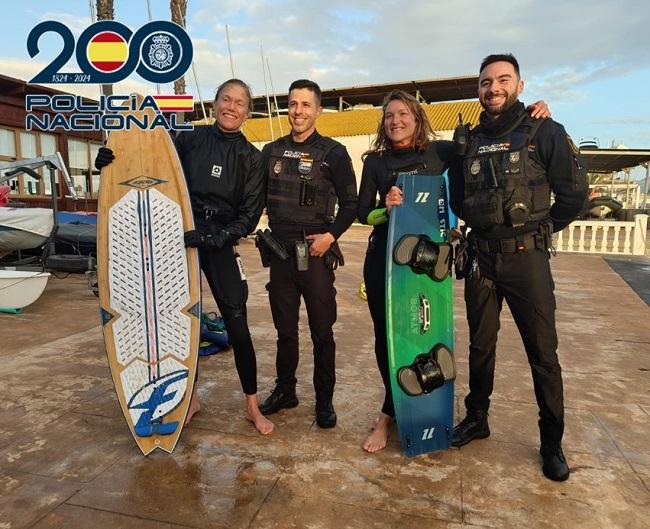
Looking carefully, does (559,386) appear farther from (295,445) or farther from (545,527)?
(295,445)

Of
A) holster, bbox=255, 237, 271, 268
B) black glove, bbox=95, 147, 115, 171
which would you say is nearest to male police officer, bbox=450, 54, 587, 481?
holster, bbox=255, 237, 271, 268

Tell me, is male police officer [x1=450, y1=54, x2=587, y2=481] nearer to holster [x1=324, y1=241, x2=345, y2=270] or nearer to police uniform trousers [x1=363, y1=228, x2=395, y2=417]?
police uniform trousers [x1=363, y1=228, x2=395, y2=417]

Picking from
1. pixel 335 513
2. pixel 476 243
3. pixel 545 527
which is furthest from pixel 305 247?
pixel 545 527

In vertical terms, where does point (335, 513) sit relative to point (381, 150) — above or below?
below

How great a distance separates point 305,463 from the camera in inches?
102

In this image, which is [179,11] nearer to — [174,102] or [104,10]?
[174,102]

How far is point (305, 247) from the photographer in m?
2.97

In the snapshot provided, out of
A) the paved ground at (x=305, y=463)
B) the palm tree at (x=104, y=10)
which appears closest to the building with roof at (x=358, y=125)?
the palm tree at (x=104, y=10)

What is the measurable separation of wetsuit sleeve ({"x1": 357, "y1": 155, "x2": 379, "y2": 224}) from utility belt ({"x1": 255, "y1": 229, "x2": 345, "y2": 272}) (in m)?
0.28

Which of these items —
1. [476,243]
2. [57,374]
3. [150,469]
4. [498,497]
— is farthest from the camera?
[57,374]

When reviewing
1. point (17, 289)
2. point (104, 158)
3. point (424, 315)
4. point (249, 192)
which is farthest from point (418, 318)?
point (17, 289)

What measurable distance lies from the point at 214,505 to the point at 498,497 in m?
1.35

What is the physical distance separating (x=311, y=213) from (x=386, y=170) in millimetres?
537

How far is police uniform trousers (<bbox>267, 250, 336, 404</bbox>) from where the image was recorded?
304cm
